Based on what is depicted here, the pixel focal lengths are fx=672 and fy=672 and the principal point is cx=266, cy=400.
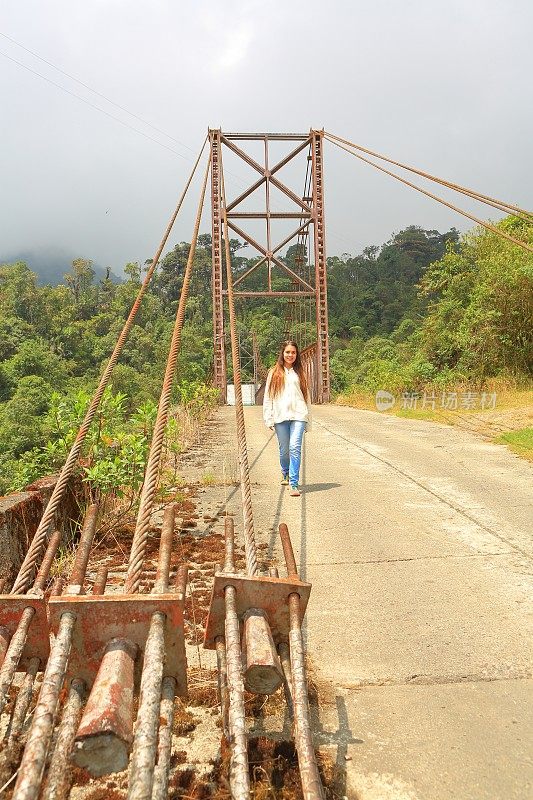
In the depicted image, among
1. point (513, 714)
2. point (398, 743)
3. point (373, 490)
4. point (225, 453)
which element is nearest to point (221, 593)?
point (398, 743)

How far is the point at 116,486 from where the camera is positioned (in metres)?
4.75

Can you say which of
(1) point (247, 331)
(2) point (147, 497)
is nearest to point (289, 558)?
(2) point (147, 497)

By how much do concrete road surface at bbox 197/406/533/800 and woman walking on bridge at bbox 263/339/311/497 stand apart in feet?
1.05

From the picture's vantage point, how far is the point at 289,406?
6.07 metres

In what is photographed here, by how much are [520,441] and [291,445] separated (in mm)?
4167

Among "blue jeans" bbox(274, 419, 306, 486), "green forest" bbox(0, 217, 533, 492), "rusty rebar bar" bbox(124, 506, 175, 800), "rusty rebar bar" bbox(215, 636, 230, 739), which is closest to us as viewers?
"rusty rebar bar" bbox(124, 506, 175, 800)

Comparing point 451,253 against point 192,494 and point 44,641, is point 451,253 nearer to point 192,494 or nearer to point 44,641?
point 192,494

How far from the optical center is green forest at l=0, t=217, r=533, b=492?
16.7 meters

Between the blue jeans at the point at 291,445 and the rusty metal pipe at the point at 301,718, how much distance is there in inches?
163

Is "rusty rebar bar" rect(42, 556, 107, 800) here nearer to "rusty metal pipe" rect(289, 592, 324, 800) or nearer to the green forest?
"rusty metal pipe" rect(289, 592, 324, 800)

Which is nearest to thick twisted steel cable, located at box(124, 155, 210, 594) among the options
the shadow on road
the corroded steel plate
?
the corroded steel plate

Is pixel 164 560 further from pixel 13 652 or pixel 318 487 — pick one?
pixel 318 487

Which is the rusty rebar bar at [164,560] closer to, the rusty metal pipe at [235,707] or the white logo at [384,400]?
the rusty metal pipe at [235,707]

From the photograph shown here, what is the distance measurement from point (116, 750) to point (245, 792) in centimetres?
27
